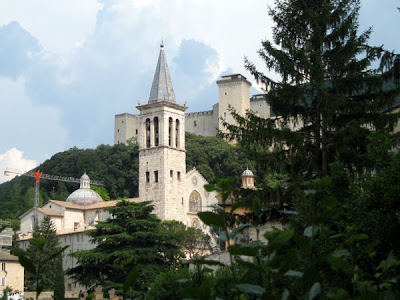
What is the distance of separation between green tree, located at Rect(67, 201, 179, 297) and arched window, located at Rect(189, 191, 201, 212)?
2963 cm

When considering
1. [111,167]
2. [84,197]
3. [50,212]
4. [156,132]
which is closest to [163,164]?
[156,132]

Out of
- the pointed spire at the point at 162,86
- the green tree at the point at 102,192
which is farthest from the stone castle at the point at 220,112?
the pointed spire at the point at 162,86

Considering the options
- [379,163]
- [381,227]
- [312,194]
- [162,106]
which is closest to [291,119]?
[379,163]

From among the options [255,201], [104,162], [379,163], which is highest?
[104,162]

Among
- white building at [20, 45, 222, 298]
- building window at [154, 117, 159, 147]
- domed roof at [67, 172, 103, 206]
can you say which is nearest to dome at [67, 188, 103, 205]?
domed roof at [67, 172, 103, 206]

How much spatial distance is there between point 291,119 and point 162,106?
47.1 m

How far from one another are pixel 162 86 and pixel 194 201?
12491mm

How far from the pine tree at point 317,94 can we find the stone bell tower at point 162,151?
45265 mm

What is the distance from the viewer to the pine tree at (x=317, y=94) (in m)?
16.4

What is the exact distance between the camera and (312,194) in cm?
277

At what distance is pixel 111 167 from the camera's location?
92.7 meters

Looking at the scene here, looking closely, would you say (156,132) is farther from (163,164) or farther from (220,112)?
(220,112)

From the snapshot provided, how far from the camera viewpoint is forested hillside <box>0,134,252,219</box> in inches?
3319

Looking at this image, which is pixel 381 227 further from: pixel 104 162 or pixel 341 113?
pixel 104 162
